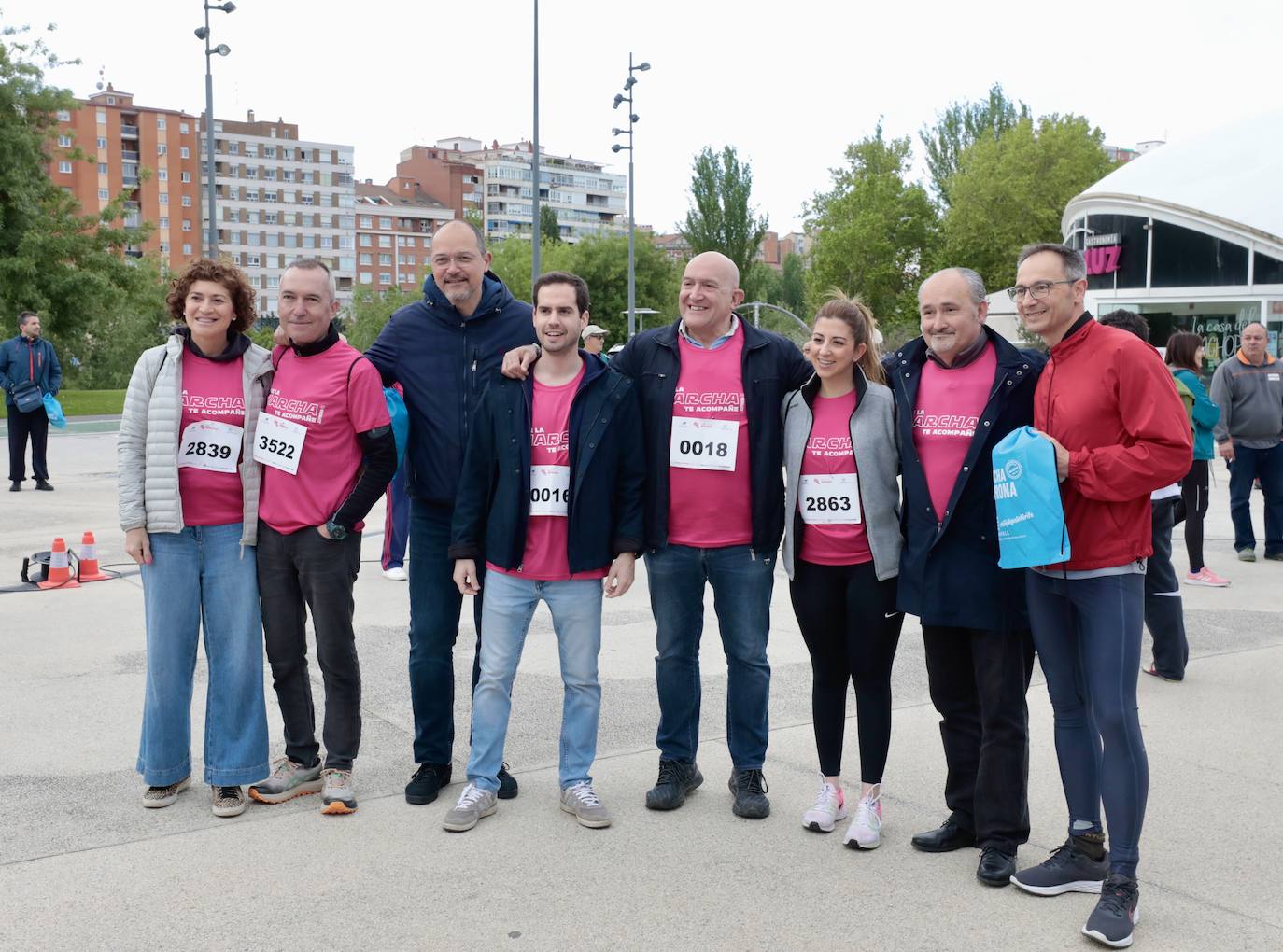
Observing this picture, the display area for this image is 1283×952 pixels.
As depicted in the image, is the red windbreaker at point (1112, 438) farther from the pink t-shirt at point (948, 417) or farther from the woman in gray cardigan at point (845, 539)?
the woman in gray cardigan at point (845, 539)

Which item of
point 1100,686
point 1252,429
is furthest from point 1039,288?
point 1252,429

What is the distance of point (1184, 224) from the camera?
121 feet

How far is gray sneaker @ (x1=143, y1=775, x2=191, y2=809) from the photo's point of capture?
4508 mm

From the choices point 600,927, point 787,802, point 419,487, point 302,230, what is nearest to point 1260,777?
point 787,802

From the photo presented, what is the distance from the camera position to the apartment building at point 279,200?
124 m

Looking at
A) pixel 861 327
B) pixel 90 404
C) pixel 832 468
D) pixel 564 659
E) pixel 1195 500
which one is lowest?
pixel 564 659

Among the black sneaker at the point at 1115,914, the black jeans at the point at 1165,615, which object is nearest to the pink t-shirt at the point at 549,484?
the black sneaker at the point at 1115,914

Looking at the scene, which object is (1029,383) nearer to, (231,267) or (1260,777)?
(1260,777)

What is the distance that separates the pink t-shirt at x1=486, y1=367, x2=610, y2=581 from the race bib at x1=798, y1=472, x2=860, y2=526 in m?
0.80

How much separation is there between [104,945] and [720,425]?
259cm

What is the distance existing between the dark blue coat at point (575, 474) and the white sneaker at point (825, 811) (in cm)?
112

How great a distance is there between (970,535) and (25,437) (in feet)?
45.0

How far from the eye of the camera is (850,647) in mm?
4328

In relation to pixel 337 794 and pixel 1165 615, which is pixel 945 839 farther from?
pixel 1165 615
